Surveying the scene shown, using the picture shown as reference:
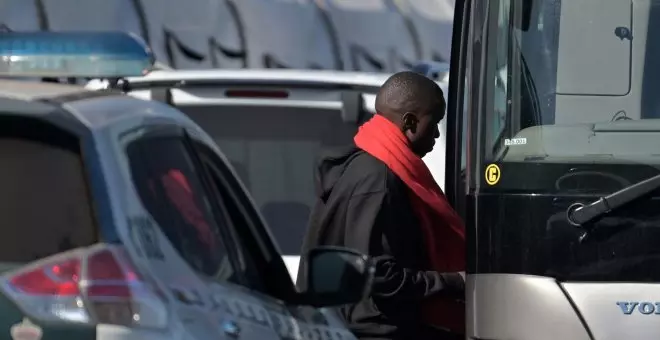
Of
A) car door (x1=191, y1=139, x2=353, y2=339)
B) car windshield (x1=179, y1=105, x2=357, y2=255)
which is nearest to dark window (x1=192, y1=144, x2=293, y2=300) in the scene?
car door (x1=191, y1=139, x2=353, y2=339)

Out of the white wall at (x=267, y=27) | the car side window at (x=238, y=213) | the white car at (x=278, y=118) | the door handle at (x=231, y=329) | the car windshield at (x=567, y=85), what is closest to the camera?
the door handle at (x=231, y=329)

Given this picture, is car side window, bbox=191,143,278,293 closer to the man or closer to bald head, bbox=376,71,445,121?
the man

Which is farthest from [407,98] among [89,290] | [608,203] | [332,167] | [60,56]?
[89,290]

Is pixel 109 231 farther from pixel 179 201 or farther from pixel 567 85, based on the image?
pixel 567 85

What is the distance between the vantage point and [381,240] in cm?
486

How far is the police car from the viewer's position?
8.75ft

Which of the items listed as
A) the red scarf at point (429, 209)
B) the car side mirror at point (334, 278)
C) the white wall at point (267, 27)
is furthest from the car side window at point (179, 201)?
the white wall at point (267, 27)

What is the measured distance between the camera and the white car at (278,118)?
624cm

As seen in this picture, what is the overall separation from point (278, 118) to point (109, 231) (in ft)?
12.2

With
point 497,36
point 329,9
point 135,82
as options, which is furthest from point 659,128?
point 329,9

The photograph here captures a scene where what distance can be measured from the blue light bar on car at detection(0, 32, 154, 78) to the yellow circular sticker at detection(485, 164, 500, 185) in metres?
1.33

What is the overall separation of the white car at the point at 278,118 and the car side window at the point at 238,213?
1994 mm

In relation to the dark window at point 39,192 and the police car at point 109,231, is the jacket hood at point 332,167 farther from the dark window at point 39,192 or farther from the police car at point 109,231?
the dark window at point 39,192

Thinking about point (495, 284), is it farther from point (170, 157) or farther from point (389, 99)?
point (170, 157)
